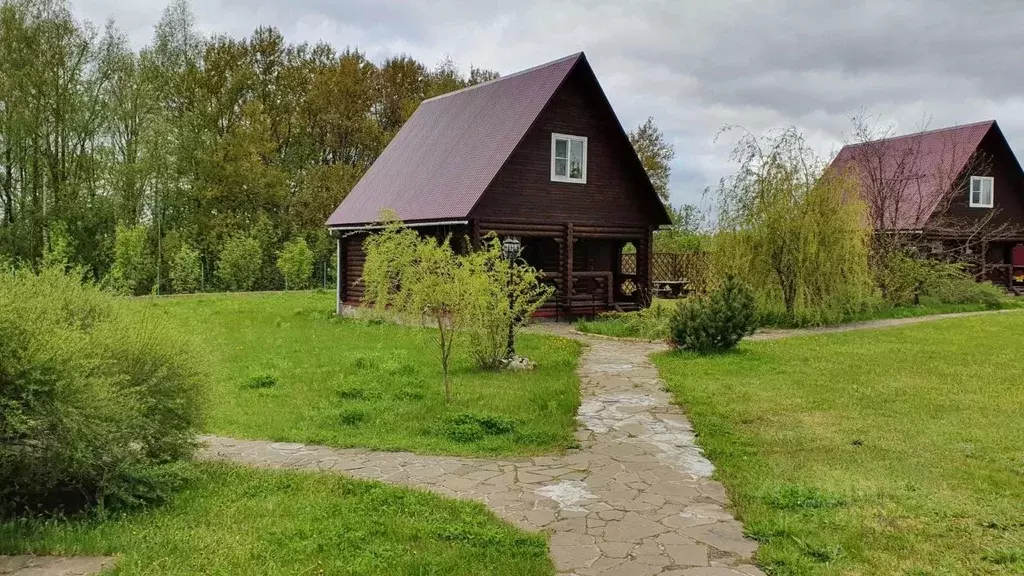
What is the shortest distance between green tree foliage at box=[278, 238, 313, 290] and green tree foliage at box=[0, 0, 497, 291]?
1.10 meters

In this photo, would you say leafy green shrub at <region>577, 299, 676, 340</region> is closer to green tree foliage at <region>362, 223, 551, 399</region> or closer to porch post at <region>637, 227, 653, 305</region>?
porch post at <region>637, 227, 653, 305</region>

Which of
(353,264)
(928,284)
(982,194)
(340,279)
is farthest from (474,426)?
(982,194)

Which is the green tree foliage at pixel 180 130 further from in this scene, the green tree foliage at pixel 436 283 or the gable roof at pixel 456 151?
the green tree foliage at pixel 436 283

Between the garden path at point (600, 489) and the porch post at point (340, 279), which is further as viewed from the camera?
the porch post at point (340, 279)

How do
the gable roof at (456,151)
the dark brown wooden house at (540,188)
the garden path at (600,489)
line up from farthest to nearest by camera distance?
the dark brown wooden house at (540,188), the gable roof at (456,151), the garden path at (600,489)

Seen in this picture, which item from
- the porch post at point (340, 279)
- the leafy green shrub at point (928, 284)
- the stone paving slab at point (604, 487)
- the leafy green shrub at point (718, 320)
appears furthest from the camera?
the porch post at point (340, 279)

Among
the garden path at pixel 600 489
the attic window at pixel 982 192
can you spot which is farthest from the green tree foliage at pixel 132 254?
the attic window at pixel 982 192

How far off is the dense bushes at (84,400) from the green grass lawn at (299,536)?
331mm

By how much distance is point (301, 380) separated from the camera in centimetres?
1044

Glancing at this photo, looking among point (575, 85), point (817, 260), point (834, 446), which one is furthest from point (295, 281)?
point (834, 446)

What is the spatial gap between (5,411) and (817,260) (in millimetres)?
16047

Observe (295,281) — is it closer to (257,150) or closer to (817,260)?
(257,150)

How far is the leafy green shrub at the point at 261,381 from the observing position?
9938 mm

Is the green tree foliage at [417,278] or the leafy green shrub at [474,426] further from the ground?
the green tree foliage at [417,278]
